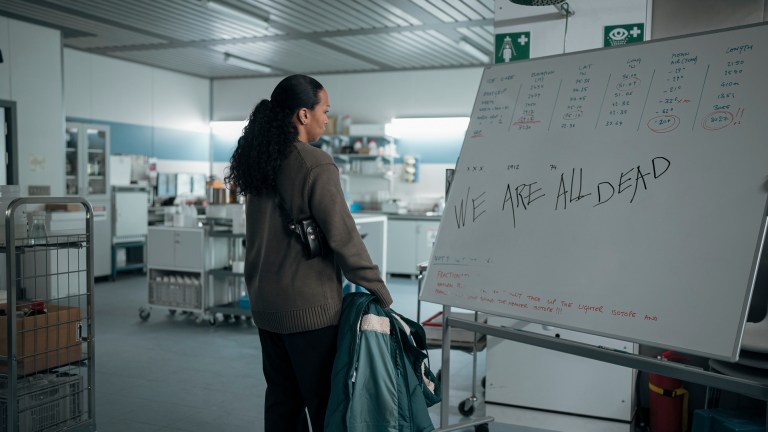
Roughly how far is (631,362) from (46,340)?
2.44 metres

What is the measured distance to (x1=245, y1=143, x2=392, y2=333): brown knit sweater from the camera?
1998mm

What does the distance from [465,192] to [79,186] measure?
21.2 feet

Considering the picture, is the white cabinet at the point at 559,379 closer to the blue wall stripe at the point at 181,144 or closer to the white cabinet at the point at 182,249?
the white cabinet at the point at 182,249

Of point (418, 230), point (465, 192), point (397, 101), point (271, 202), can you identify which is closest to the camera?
point (271, 202)

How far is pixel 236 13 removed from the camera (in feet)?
20.2

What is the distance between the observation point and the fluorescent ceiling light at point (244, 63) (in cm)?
845

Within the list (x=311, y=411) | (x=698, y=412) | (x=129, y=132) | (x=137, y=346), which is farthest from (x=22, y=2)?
(x=698, y=412)

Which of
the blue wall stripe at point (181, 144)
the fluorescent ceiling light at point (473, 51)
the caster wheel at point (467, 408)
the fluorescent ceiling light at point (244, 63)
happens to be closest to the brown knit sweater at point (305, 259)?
the caster wheel at point (467, 408)

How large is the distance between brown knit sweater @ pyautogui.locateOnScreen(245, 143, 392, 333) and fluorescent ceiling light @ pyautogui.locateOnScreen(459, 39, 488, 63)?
5.81m

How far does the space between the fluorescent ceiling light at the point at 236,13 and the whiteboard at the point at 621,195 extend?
408cm

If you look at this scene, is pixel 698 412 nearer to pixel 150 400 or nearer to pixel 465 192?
pixel 465 192

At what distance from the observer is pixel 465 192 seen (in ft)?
8.33

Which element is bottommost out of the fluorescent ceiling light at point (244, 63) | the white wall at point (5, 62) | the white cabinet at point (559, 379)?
the white cabinet at point (559, 379)

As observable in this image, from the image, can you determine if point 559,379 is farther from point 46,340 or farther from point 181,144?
point 181,144
